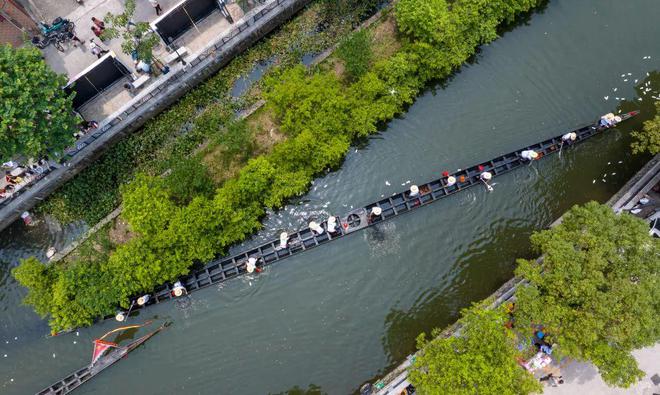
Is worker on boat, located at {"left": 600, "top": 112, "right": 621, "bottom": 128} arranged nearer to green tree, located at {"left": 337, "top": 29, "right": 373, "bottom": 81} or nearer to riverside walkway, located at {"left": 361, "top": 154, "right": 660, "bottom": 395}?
riverside walkway, located at {"left": 361, "top": 154, "right": 660, "bottom": 395}

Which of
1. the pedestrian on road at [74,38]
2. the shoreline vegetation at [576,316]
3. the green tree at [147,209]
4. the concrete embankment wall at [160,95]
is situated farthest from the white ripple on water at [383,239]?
the pedestrian on road at [74,38]

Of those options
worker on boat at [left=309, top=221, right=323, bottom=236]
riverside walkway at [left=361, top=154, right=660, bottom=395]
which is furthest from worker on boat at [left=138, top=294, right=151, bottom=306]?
riverside walkway at [left=361, top=154, right=660, bottom=395]

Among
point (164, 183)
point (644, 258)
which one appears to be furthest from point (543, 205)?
point (164, 183)

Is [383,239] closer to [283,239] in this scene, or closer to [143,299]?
[283,239]

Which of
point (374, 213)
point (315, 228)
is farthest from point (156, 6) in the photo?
point (374, 213)

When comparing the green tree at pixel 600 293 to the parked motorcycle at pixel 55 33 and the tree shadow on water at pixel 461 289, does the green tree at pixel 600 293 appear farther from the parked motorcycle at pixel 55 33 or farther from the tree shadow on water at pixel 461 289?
the parked motorcycle at pixel 55 33

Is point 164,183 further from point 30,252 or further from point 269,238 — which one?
point 30,252
